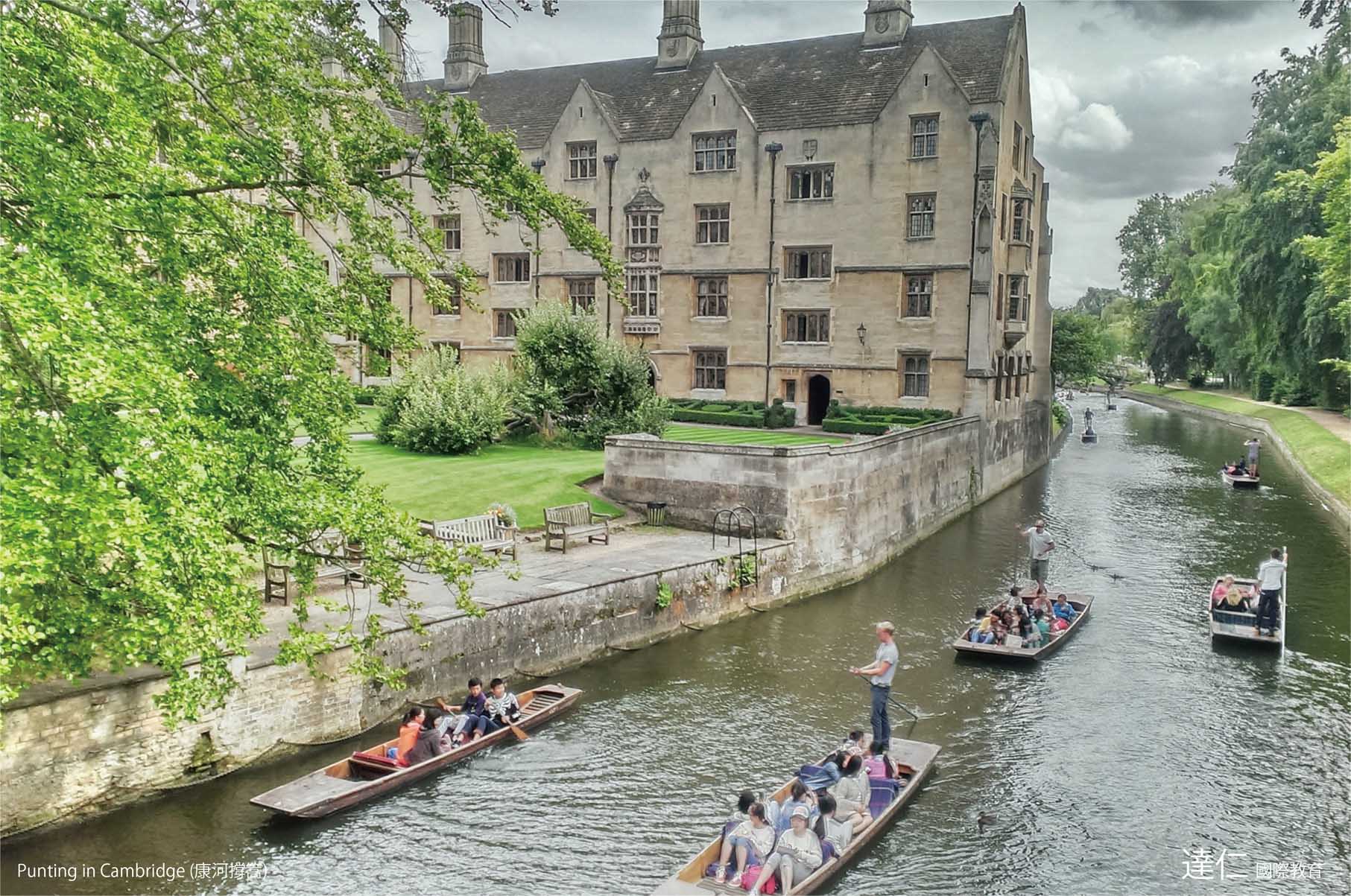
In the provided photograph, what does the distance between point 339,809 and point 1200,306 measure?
76.4 m

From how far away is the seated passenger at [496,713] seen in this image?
616 inches

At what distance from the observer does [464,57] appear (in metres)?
53.1

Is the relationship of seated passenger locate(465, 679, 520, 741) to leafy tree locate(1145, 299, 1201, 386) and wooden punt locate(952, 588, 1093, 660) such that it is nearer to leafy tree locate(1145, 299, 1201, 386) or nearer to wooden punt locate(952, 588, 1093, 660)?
wooden punt locate(952, 588, 1093, 660)

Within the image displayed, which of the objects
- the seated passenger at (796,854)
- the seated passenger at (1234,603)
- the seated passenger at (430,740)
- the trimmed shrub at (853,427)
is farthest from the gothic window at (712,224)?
the seated passenger at (796,854)

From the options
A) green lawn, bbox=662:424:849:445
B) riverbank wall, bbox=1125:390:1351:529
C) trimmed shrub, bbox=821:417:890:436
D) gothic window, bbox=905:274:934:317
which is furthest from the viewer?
gothic window, bbox=905:274:934:317

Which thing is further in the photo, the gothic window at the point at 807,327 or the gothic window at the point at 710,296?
the gothic window at the point at 710,296

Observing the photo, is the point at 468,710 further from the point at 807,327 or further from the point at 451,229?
the point at 451,229

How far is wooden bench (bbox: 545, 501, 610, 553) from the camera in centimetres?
2311

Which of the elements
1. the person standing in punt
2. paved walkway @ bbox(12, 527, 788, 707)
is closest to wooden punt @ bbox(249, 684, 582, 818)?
paved walkway @ bbox(12, 527, 788, 707)

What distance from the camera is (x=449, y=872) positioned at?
40.0 ft

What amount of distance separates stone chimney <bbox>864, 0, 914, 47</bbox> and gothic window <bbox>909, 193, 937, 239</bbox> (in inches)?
306

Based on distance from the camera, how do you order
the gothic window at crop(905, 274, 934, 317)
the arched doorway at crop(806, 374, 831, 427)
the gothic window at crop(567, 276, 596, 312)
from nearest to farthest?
1. the gothic window at crop(905, 274, 934, 317)
2. the arched doorway at crop(806, 374, 831, 427)
3. the gothic window at crop(567, 276, 596, 312)

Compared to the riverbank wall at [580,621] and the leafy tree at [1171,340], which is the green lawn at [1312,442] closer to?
the leafy tree at [1171,340]

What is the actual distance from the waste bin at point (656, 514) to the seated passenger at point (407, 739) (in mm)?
12699
